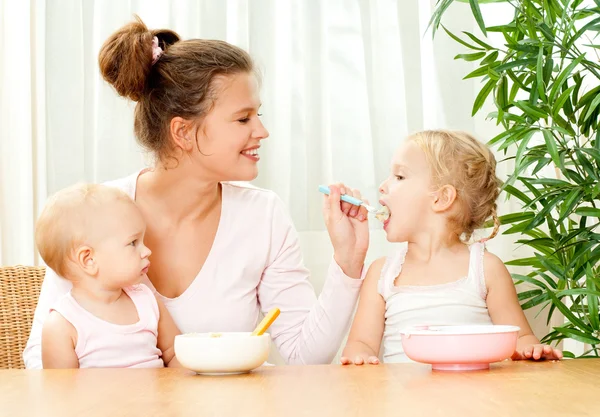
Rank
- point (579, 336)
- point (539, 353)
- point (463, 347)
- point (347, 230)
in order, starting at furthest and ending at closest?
point (579, 336)
point (347, 230)
point (539, 353)
point (463, 347)

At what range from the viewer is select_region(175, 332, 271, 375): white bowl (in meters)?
1.20

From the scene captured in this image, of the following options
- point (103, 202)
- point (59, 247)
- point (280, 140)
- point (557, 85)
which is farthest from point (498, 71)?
point (59, 247)

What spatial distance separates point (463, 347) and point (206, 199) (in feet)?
3.42

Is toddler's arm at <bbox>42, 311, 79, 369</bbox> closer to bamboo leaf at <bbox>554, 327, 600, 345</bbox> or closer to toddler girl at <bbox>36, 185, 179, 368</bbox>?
toddler girl at <bbox>36, 185, 179, 368</bbox>

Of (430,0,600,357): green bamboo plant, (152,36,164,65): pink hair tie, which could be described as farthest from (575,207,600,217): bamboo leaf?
(152,36,164,65): pink hair tie

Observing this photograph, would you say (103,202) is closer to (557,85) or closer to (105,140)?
(105,140)

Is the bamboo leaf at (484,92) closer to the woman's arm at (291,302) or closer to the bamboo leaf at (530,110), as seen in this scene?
the bamboo leaf at (530,110)

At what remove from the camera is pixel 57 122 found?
2598mm

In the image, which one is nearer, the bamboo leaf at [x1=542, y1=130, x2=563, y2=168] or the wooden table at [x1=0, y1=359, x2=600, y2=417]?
the wooden table at [x1=0, y1=359, x2=600, y2=417]

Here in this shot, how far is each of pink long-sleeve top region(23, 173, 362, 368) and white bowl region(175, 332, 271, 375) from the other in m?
0.64

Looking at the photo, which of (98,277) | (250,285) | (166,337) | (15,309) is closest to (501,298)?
(250,285)

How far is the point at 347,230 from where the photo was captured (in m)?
1.79

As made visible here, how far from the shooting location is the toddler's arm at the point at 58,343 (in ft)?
5.45

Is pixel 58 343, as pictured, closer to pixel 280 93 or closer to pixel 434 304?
pixel 434 304
